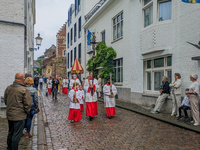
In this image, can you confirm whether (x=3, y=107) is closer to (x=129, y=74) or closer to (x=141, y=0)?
(x=129, y=74)

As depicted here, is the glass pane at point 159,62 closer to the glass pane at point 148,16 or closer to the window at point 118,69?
the glass pane at point 148,16

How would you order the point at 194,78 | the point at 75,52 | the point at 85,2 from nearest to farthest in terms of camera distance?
the point at 194,78, the point at 85,2, the point at 75,52

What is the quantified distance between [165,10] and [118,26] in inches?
241

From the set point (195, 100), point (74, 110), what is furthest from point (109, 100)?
point (195, 100)

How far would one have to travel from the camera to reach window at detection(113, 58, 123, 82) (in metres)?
15.3

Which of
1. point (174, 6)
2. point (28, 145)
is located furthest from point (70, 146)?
point (174, 6)

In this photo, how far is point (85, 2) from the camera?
24516mm

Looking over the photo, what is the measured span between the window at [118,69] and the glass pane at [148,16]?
4.17 m

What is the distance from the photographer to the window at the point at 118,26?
1537cm

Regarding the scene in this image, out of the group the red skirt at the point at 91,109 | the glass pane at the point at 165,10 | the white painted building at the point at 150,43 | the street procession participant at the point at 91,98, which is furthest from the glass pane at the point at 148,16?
the red skirt at the point at 91,109

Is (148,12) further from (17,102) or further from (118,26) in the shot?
(17,102)

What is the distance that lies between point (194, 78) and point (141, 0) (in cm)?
629

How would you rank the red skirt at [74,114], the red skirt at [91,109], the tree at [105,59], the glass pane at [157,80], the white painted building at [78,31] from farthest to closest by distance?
the white painted building at [78,31]
the tree at [105,59]
the glass pane at [157,80]
the red skirt at [91,109]
the red skirt at [74,114]

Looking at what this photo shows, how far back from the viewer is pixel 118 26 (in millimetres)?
15875
